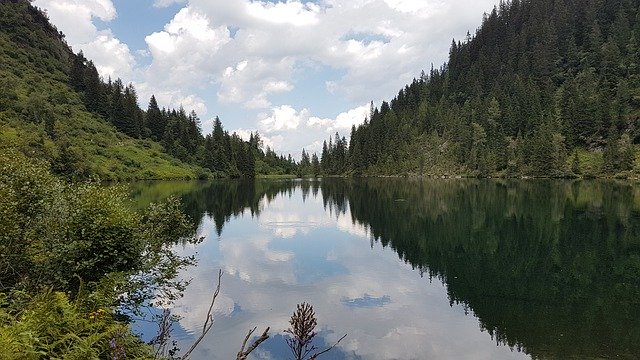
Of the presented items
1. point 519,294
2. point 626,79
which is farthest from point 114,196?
point 626,79

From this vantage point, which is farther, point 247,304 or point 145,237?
point 247,304

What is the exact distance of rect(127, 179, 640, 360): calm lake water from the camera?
22672 mm

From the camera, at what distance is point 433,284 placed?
34.1 meters

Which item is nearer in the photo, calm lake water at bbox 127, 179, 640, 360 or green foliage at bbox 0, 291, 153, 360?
green foliage at bbox 0, 291, 153, 360

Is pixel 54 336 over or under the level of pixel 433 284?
over

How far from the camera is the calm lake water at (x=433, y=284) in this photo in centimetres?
2267

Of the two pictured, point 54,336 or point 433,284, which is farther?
point 433,284

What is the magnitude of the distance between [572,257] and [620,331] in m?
18.7

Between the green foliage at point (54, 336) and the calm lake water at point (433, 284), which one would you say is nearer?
the green foliage at point (54, 336)

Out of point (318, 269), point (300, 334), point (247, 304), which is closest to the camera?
point (300, 334)

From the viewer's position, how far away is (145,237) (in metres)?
24.4

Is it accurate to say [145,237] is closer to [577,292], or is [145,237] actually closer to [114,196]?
[114,196]

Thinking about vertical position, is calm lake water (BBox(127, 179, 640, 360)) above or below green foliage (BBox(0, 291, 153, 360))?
below

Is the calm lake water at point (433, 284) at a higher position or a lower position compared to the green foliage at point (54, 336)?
lower
